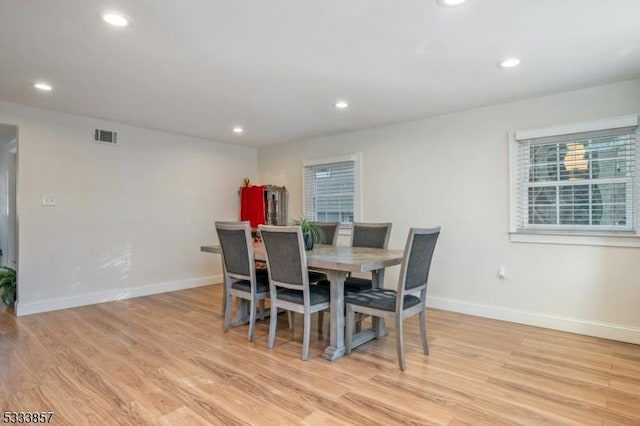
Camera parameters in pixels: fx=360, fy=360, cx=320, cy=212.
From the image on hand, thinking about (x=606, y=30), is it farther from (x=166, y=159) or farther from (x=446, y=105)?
(x=166, y=159)

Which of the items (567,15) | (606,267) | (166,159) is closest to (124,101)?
(166,159)

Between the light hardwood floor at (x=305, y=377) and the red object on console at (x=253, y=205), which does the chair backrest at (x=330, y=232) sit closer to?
the light hardwood floor at (x=305, y=377)

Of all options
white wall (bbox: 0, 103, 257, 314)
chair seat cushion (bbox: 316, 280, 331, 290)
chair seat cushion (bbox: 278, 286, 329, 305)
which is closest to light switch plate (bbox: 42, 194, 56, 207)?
white wall (bbox: 0, 103, 257, 314)

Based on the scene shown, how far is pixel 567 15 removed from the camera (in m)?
2.04

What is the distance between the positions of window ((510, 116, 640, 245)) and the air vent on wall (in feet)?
15.1

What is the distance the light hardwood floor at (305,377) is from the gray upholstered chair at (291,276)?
342mm

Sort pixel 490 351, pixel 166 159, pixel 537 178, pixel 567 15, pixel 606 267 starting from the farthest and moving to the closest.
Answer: pixel 166 159 → pixel 537 178 → pixel 606 267 → pixel 490 351 → pixel 567 15

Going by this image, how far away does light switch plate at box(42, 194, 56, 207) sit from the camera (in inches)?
157

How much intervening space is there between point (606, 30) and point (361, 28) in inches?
59.2

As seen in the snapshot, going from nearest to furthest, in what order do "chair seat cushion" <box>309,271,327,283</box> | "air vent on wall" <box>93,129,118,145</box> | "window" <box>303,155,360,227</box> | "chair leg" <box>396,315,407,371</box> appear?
1. "chair leg" <box>396,315,407,371</box>
2. "chair seat cushion" <box>309,271,327,283</box>
3. "air vent on wall" <box>93,129,118,145</box>
4. "window" <box>303,155,360,227</box>

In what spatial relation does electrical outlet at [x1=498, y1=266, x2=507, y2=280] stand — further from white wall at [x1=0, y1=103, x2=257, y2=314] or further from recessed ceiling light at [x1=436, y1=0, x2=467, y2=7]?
white wall at [x1=0, y1=103, x2=257, y2=314]

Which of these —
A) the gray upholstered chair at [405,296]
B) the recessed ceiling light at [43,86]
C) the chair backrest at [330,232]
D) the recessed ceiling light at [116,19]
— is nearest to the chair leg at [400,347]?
the gray upholstered chair at [405,296]

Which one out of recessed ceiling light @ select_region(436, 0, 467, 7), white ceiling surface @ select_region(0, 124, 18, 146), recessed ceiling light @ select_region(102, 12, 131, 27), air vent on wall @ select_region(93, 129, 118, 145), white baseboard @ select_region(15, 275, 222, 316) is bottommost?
white baseboard @ select_region(15, 275, 222, 316)

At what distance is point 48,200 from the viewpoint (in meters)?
4.01
